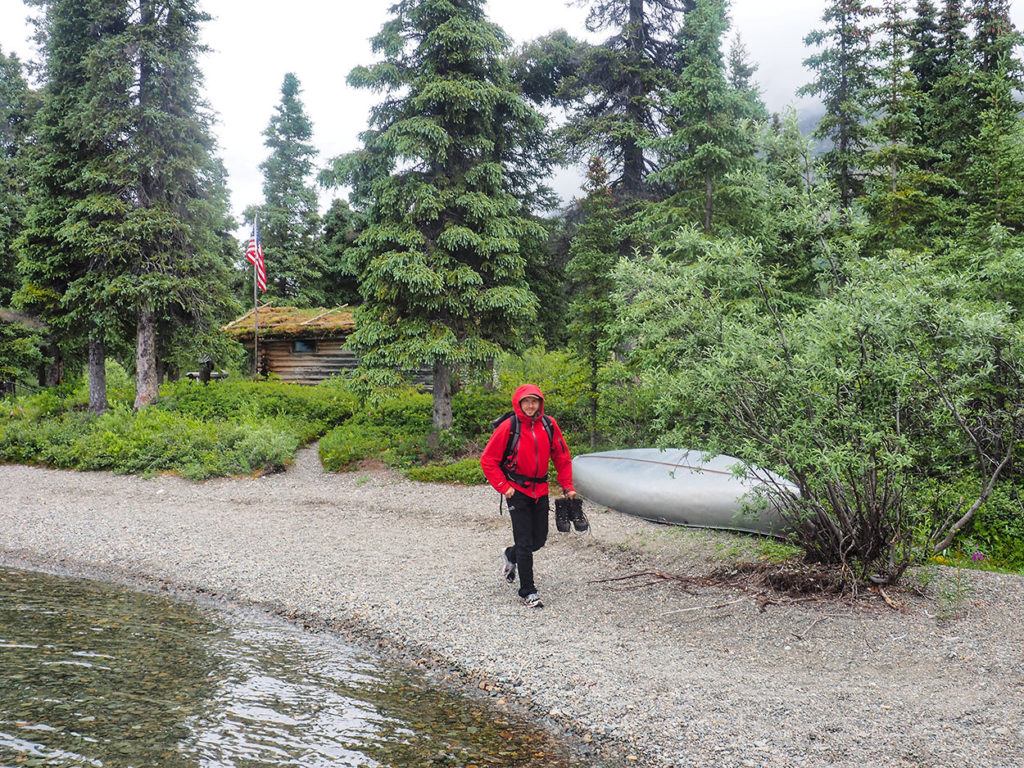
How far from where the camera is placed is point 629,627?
238 inches

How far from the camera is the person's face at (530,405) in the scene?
6504mm

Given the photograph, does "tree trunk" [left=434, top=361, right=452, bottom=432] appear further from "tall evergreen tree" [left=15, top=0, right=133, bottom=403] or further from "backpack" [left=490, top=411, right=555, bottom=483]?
"tall evergreen tree" [left=15, top=0, right=133, bottom=403]

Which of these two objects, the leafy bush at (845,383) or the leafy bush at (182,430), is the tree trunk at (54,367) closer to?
the leafy bush at (182,430)

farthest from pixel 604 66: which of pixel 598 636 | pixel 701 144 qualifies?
pixel 598 636

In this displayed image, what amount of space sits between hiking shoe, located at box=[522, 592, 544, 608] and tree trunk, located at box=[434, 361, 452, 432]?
338 inches

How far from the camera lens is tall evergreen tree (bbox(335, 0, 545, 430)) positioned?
14203 millimetres

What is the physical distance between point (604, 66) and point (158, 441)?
50.7 feet

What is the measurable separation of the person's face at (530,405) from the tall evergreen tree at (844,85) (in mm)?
16350

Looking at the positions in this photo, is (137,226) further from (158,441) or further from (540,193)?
(540,193)

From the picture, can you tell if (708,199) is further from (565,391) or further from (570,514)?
(570,514)

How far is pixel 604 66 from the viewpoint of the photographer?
20.0m

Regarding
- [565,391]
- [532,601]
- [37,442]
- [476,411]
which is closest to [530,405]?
[532,601]

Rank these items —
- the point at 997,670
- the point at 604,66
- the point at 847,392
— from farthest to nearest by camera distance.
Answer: the point at 604,66 → the point at 847,392 → the point at 997,670

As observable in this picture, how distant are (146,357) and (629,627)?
16483 mm
